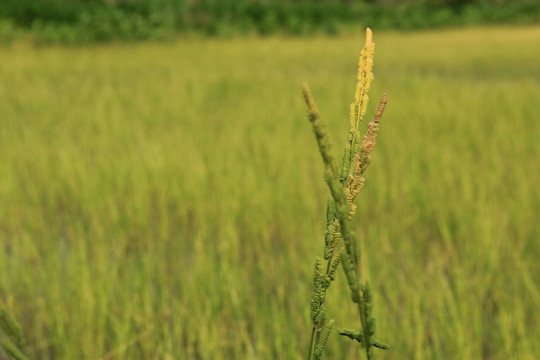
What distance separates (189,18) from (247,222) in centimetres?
1054

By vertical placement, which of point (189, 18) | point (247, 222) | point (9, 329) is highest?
point (189, 18)

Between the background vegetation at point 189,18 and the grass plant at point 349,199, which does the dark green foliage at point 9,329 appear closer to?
the grass plant at point 349,199

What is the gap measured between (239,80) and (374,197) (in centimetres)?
310

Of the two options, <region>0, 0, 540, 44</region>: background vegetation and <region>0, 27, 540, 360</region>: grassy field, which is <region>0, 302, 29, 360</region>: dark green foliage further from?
<region>0, 0, 540, 44</region>: background vegetation

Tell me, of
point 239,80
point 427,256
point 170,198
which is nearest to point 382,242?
point 427,256

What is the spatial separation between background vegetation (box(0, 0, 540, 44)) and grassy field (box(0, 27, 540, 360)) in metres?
5.22

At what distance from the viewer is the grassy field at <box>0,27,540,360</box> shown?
1187 mm

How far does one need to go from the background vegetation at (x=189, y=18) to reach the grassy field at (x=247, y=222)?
5.22 metres

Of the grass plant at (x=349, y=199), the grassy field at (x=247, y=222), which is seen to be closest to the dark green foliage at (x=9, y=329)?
the grass plant at (x=349, y=199)

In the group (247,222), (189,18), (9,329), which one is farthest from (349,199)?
(189,18)

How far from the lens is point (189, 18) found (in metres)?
11.7

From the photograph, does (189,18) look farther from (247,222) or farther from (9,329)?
(9,329)

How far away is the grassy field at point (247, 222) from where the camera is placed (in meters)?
1.19

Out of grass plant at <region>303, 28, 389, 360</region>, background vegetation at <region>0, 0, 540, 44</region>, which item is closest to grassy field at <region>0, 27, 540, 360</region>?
grass plant at <region>303, 28, 389, 360</region>
